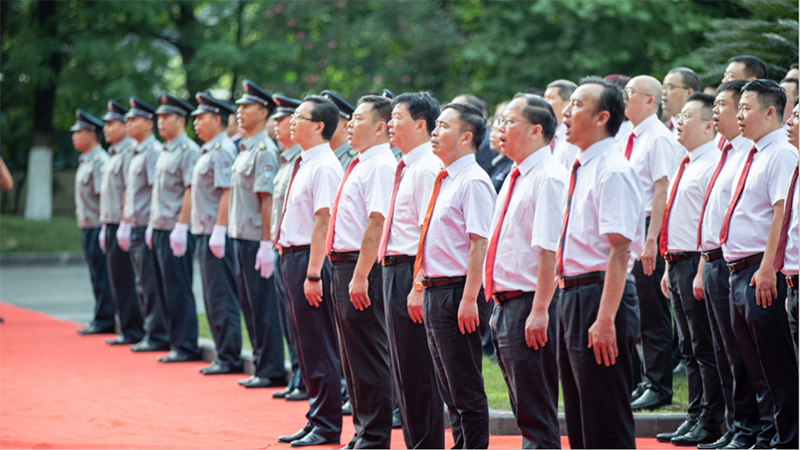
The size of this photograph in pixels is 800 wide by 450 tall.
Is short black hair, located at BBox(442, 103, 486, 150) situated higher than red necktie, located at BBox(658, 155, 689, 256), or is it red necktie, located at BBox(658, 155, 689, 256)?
short black hair, located at BBox(442, 103, 486, 150)

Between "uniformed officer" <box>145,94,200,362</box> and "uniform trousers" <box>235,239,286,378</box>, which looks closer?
"uniform trousers" <box>235,239,286,378</box>

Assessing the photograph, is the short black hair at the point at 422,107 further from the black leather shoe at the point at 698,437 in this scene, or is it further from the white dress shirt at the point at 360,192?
the black leather shoe at the point at 698,437

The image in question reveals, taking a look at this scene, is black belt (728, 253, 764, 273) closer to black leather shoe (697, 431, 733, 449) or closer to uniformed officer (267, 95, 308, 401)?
black leather shoe (697, 431, 733, 449)

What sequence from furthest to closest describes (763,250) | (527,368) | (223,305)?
(223,305) < (763,250) < (527,368)

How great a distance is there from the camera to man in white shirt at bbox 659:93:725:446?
16.9 ft

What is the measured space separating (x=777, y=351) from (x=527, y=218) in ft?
5.13

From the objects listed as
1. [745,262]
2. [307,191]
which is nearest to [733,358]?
[745,262]

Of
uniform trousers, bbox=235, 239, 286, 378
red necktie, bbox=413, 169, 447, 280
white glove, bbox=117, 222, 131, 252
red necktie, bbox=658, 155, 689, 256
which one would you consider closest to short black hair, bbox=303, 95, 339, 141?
red necktie, bbox=413, 169, 447, 280

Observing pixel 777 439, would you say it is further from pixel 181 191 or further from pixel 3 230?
pixel 3 230

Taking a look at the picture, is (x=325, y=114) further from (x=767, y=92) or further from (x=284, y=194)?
(x=767, y=92)

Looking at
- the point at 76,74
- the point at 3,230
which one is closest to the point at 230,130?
the point at 3,230

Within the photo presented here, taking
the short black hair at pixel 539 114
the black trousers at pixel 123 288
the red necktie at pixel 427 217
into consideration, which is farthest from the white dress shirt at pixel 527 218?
the black trousers at pixel 123 288

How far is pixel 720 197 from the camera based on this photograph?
16.0ft

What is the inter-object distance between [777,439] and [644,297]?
153cm
